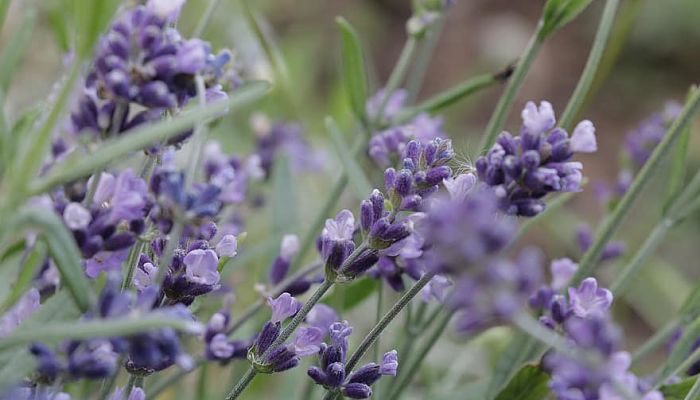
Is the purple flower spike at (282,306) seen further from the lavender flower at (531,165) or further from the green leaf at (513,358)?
the green leaf at (513,358)

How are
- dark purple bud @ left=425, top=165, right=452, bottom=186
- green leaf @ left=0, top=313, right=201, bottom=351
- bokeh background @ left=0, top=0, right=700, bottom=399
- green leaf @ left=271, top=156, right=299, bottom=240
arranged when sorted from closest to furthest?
1. green leaf @ left=0, top=313, right=201, bottom=351
2. dark purple bud @ left=425, top=165, right=452, bottom=186
3. green leaf @ left=271, top=156, right=299, bottom=240
4. bokeh background @ left=0, top=0, right=700, bottom=399

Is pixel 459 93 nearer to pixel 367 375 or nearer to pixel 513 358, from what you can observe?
pixel 513 358

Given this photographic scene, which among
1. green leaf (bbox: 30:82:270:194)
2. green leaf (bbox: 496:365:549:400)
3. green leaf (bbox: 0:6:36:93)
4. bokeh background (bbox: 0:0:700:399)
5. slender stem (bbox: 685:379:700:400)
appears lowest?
bokeh background (bbox: 0:0:700:399)

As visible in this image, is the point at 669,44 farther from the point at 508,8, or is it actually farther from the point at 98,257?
the point at 98,257

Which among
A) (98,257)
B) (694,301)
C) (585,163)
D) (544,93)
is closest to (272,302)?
(98,257)

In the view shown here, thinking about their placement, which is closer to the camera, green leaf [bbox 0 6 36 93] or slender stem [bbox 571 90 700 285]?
green leaf [bbox 0 6 36 93]

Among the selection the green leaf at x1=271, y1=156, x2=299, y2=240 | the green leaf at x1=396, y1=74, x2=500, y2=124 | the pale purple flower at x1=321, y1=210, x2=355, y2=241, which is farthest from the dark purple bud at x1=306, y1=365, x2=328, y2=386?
the green leaf at x1=271, y1=156, x2=299, y2=240

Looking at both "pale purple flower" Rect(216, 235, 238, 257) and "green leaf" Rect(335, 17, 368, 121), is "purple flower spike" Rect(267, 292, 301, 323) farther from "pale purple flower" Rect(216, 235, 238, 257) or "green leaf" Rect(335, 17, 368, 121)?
"green leaf" Rect(335, 17, 368, 121)
